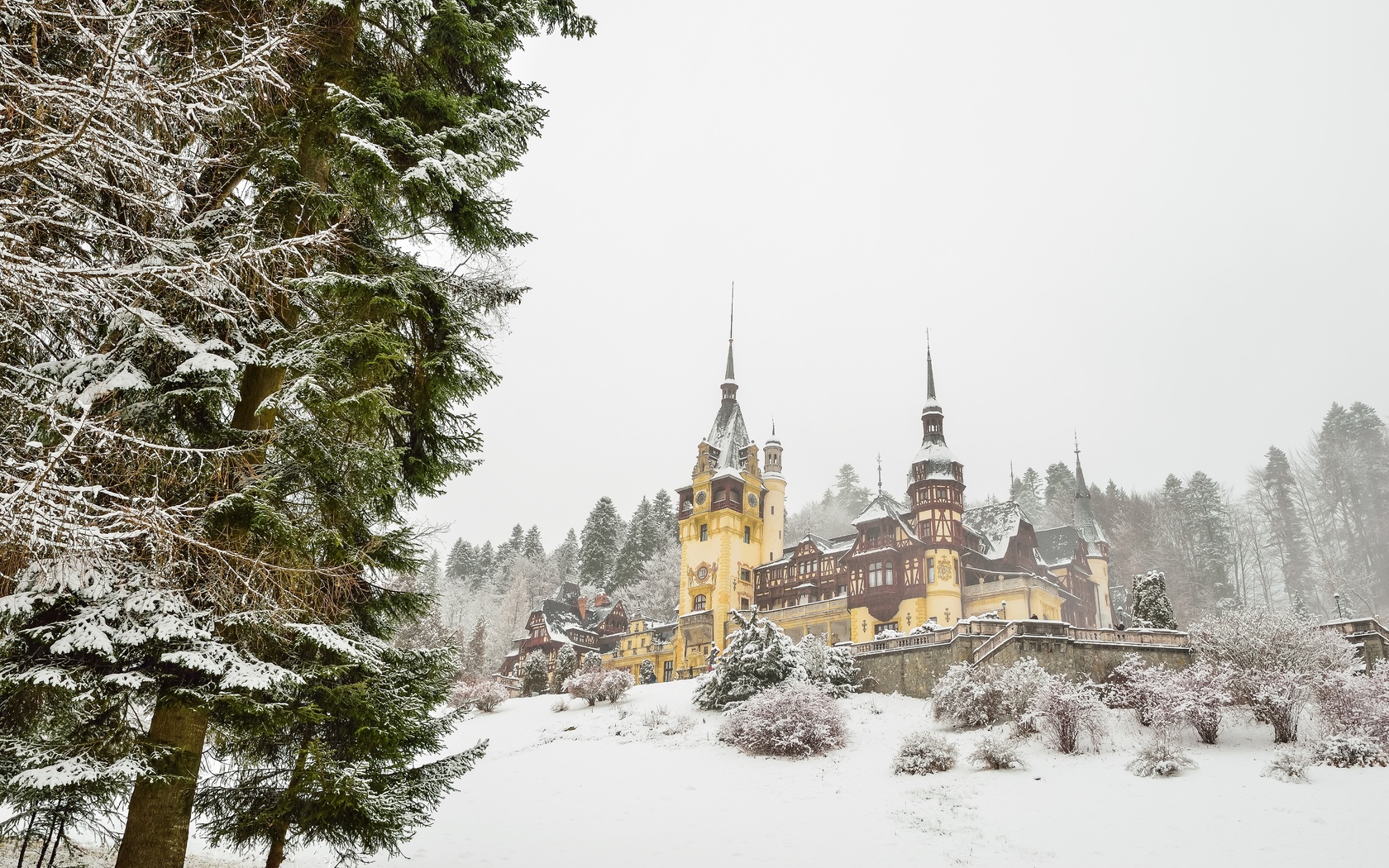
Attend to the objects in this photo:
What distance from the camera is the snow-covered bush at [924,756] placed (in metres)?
20.4

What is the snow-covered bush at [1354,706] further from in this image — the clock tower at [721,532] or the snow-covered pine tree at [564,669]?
the snow-covered pine tree at [564,669]

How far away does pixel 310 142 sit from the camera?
834 centimetres

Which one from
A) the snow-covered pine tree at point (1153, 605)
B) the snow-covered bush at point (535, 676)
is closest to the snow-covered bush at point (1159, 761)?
the snow-covered pine tree at point (1153, 605)

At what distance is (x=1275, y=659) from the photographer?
71.3 ft

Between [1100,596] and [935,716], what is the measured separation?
1444 inches

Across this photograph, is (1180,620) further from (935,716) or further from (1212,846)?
(1212,846)

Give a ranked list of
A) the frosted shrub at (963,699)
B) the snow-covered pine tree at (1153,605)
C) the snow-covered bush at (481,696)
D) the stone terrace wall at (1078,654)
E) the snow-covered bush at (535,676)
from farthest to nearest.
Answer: the snow-covered bush at (535,676) < the snow-covered bush at (481,696) < the snow-covered pine tree at (1153,605) < the stone terrace wall at (1078,654) < the frosted shrub at (963,699)

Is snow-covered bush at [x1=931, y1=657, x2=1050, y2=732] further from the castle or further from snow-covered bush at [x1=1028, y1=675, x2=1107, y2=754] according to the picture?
the castle

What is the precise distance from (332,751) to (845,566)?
1698 inches

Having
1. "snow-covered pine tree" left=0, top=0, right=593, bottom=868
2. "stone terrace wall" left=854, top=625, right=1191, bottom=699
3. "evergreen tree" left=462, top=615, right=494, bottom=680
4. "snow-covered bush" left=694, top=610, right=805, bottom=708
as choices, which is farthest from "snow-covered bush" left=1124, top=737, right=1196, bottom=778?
"evergreen tree" left=462, top=615, right=494, bottom=680

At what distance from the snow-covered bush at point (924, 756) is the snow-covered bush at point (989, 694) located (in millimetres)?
3702

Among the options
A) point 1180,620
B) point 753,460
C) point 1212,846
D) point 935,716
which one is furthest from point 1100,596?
point 1212,846

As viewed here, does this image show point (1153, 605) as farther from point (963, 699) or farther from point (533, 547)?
point (533, 547)

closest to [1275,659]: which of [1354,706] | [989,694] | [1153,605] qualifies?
[1354,706]
